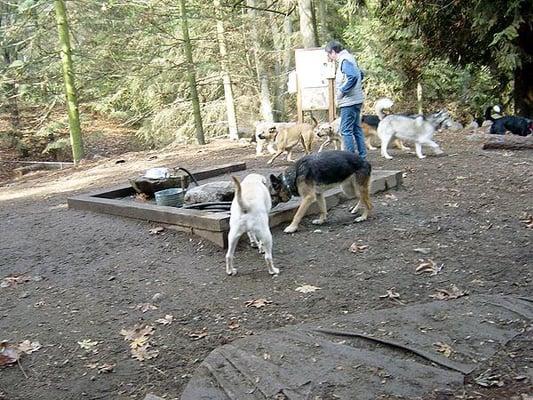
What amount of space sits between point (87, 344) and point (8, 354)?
0.61 metres

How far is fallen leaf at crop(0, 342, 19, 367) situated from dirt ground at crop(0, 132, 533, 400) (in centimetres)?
9

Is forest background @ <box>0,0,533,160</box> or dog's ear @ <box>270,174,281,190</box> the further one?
forest background @ <box>0,0,533,160</box>

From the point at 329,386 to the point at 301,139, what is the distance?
8.64 m

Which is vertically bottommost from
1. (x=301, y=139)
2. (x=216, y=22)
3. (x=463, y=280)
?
(x=463, y=280)

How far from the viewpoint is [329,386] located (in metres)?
3.45

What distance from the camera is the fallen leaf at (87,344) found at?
173 inches

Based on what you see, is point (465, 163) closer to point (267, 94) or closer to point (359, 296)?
point (359, 296)

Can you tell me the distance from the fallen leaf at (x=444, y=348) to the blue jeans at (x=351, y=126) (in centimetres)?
581

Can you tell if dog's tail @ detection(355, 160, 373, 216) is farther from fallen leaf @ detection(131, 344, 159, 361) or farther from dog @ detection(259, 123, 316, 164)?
dog @ detection(259, 123, 316, 164)

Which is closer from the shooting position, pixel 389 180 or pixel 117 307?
pixel 117 307

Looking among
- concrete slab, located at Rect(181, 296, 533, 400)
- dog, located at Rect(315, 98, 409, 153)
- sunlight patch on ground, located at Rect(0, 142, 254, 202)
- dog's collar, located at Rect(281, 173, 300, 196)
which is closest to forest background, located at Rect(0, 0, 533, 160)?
sunlight patch on ground, located at Rect(0, 142, 254, 202)

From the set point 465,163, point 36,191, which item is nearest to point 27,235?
point 36,191

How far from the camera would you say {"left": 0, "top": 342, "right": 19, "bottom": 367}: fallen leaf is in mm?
4245

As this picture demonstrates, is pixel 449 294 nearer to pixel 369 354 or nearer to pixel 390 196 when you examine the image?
pixel 369 354
